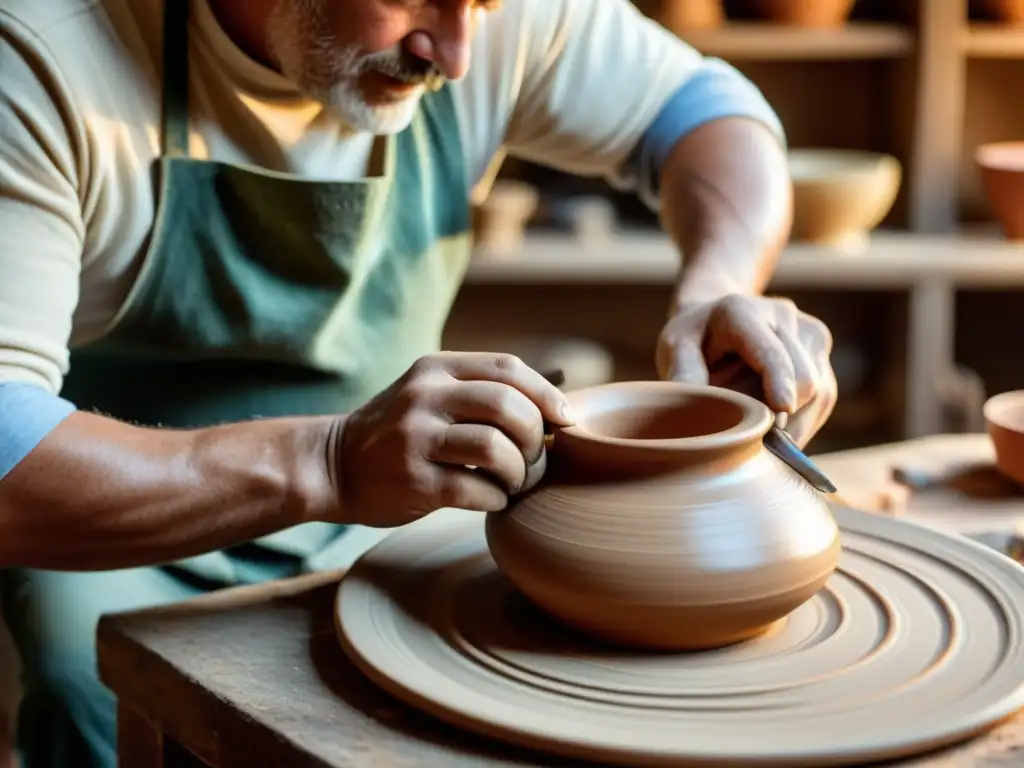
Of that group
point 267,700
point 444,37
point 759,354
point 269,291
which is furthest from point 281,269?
point 267,700

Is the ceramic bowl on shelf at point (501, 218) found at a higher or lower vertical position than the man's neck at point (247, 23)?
lower

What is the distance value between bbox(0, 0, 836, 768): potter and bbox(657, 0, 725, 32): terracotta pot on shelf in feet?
3.93

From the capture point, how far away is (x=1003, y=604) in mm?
1219

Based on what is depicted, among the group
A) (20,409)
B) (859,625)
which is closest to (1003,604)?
(859,625)

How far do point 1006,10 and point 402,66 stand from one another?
218cm

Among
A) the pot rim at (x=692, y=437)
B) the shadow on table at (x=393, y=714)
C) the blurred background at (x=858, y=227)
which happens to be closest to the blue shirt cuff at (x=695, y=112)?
the pot rim at (x=692, y=437)

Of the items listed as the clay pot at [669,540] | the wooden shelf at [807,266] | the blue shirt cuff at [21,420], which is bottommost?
the wooden shelf at [807,266]

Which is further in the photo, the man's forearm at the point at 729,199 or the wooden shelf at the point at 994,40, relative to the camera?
the wooden shelf at the point at 994,40

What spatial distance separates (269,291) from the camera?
1.68 meters

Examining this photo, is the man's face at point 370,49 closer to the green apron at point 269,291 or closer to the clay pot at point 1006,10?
the green apron at point 269,291

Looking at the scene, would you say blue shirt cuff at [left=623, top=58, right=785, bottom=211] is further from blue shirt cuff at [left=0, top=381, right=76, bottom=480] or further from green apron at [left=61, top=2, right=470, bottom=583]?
blue shirt cuff at [left=0, top=381, right=76, bottom=480]

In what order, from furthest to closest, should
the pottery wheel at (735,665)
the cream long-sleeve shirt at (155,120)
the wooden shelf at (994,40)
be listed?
the wooden shelf at (994,40) → the cream long-sleeve shirt at (155,120) → the pottery wheel at (735,665)

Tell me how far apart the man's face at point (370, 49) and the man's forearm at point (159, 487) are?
1.42 ft

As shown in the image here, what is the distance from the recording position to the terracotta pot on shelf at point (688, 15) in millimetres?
3197
